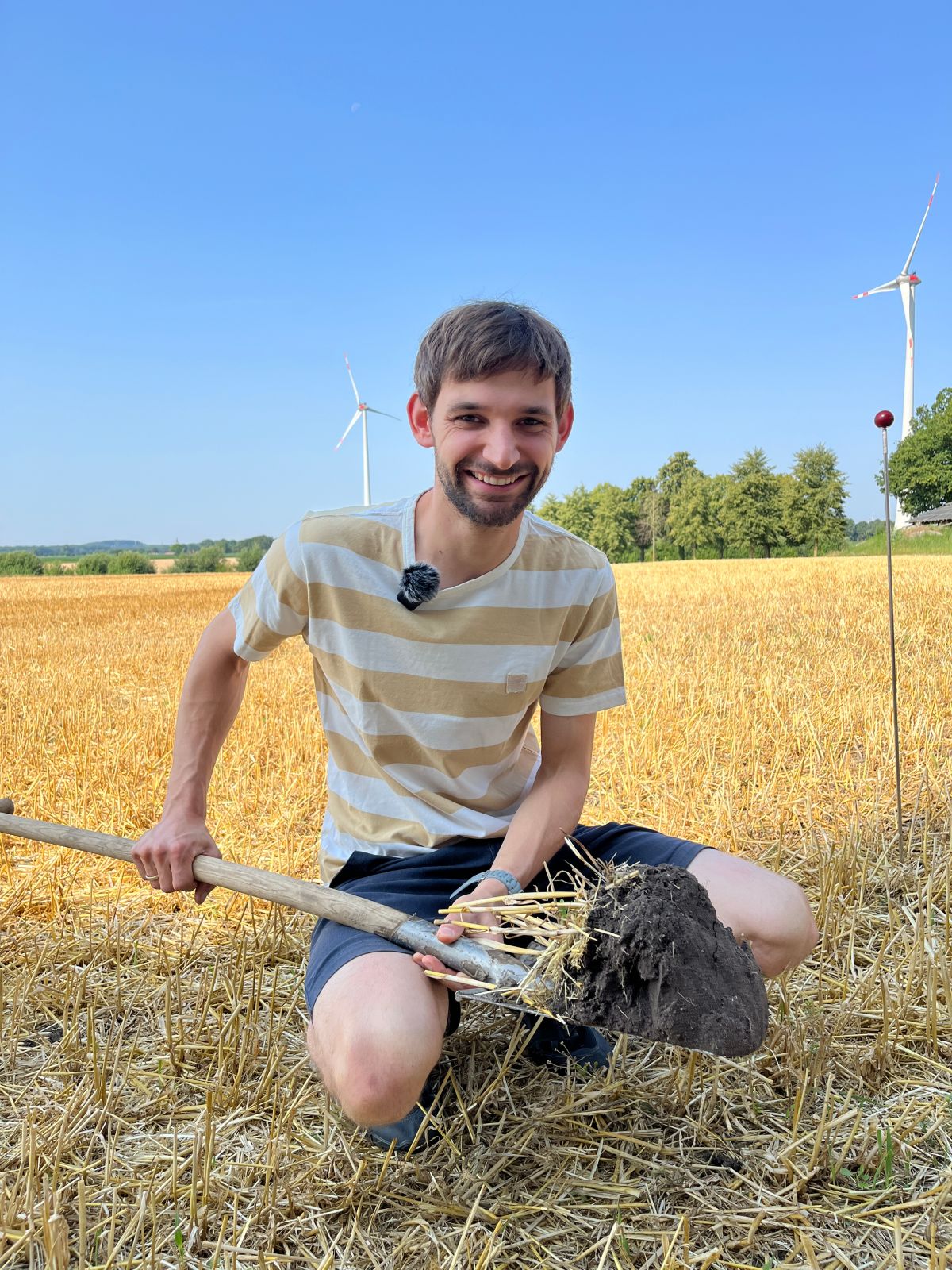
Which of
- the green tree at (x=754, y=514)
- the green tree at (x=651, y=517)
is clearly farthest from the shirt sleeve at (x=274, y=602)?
the green tree at (x=651, y=517)

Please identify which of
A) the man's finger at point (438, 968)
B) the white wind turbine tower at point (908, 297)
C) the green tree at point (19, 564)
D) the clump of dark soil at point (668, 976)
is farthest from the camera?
the green tree at point (19, 564)

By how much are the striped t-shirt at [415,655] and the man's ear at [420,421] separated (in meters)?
0.17

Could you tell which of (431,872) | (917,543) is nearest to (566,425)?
(431,872)

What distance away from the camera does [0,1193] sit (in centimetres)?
180

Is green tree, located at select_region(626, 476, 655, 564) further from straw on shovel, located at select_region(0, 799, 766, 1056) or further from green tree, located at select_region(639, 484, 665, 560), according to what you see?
Answer: straw on shovel, located at select_region(0, 799, 766, 1056)

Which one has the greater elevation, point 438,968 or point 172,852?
point 172,852

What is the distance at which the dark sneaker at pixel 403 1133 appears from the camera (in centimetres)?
194

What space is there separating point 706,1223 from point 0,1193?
140 centimetres

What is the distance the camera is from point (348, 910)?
6.45ft

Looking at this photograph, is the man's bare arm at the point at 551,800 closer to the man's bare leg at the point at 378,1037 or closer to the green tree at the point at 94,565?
the man's bare leg at the point at 378,1037

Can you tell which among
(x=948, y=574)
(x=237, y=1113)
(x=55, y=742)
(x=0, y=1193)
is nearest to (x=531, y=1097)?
(x=237, y=1113)

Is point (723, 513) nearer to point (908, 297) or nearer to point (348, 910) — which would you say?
point (908, 297)

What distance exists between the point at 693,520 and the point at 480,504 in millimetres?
70497

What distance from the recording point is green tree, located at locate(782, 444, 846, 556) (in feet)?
212
